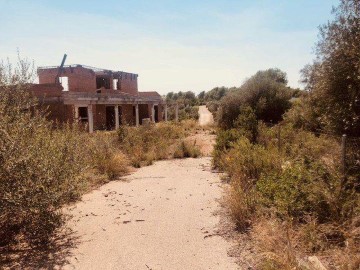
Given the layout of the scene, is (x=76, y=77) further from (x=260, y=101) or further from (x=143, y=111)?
(x=260, y=101)

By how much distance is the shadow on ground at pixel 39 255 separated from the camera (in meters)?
3.91

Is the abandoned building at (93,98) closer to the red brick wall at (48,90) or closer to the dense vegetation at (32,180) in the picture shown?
the red brick wall at (48,90)

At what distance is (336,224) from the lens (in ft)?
13.2

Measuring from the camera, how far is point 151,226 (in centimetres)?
527

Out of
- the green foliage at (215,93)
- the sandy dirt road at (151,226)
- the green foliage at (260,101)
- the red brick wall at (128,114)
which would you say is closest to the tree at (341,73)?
the sandy dirt road at (151,226)

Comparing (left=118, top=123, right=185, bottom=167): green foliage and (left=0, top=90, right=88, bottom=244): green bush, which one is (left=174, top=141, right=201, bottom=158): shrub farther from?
(left=0, top=90, right=88, bottom=244): green bush

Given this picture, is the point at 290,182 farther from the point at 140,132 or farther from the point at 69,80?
the point at 69,80

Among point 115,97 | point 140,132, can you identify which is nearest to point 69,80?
point 115,97

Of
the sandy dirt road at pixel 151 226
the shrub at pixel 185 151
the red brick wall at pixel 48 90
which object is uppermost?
the red brick wall at pixel 48 90

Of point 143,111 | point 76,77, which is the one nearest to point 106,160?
point 76,77

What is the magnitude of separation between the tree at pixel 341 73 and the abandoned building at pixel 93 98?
905 cm

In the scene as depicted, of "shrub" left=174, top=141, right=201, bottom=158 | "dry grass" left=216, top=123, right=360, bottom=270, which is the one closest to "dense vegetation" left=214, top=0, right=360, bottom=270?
"dry grass" left=216, top=123, right=360, bottom=270

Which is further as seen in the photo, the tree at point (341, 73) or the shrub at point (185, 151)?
the shrub at point (185, 151)

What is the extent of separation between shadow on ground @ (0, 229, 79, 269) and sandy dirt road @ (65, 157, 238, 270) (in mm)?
155
